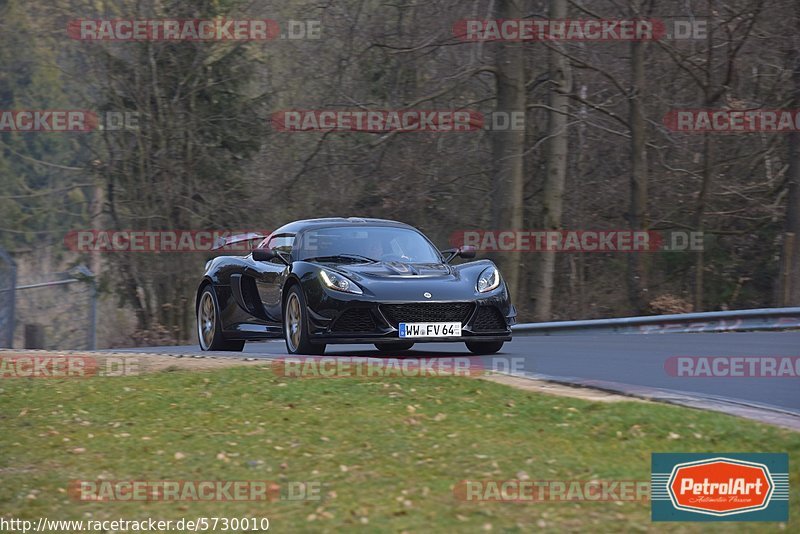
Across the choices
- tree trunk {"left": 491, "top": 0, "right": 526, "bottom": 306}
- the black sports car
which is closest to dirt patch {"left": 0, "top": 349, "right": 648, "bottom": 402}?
the black sports car

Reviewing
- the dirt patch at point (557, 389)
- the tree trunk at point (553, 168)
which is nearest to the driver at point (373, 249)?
the dirt patch at point (557, 389)

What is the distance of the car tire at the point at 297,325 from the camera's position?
12750mm

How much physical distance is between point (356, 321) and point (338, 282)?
0.45 meters

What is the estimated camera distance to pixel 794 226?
23.1 m

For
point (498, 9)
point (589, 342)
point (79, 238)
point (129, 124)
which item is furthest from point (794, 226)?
point (79, 238)

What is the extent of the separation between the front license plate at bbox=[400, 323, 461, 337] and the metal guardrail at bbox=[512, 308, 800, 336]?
540cm

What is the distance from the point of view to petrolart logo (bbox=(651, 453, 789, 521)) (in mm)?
6180

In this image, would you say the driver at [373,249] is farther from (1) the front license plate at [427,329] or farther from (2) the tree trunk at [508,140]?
(2) the tree trunk at [508,140]

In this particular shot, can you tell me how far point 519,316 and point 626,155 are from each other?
667 cm

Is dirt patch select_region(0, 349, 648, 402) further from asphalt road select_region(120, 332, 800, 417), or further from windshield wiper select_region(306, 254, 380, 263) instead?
windshield wiper select_region(306, 254, 380, 263)

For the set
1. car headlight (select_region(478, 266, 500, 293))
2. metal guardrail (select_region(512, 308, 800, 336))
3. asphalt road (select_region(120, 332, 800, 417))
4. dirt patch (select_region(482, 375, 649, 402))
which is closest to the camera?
dirt patch (select_region(482, 375, 649, 402))

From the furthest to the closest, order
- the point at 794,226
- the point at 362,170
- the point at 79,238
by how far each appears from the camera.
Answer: the point at 79,238 → the point at 362,170 → the point at 794,226

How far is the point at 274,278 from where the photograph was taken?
13734 mm

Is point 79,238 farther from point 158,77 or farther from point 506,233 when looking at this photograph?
point 506,233
